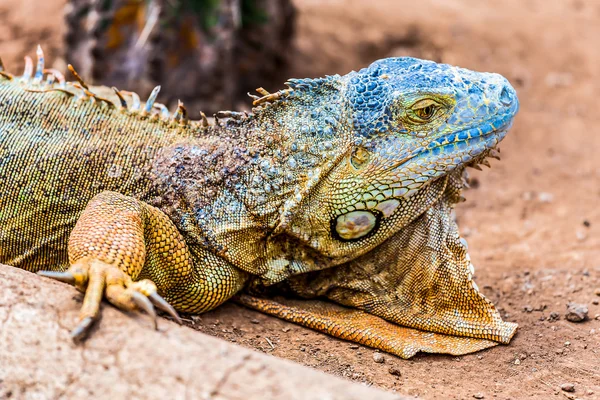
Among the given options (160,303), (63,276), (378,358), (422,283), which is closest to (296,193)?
(422,283)

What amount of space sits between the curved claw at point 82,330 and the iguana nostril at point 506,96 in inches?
113

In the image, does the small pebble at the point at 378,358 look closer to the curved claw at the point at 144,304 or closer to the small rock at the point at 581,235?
the curved claw at the point at 144,304

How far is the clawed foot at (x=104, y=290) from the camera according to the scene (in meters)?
3.48

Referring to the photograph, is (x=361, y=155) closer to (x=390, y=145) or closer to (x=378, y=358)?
(x=390, y=145)

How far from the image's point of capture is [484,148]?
4664 millimetres

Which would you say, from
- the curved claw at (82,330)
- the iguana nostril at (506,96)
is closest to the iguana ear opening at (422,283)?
the iguana nostril at (506,96)

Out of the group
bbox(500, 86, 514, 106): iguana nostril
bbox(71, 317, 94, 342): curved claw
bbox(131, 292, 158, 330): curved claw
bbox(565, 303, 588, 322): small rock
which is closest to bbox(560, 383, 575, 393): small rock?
bbox(565, 303, 588, 322): small rock

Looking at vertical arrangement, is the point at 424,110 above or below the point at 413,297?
above

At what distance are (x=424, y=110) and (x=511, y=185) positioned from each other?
4427 millimetres

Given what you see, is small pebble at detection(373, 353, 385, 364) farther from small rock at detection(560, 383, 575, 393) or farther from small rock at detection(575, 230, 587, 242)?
small rock at detection(575, 230, 587, 242)

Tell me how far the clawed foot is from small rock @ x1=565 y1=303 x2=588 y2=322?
318 centimetres

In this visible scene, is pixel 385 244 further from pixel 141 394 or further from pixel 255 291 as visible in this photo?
pixel 141 394

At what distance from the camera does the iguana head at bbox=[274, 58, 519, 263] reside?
4602 mm

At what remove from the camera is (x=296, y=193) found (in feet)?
15.2
